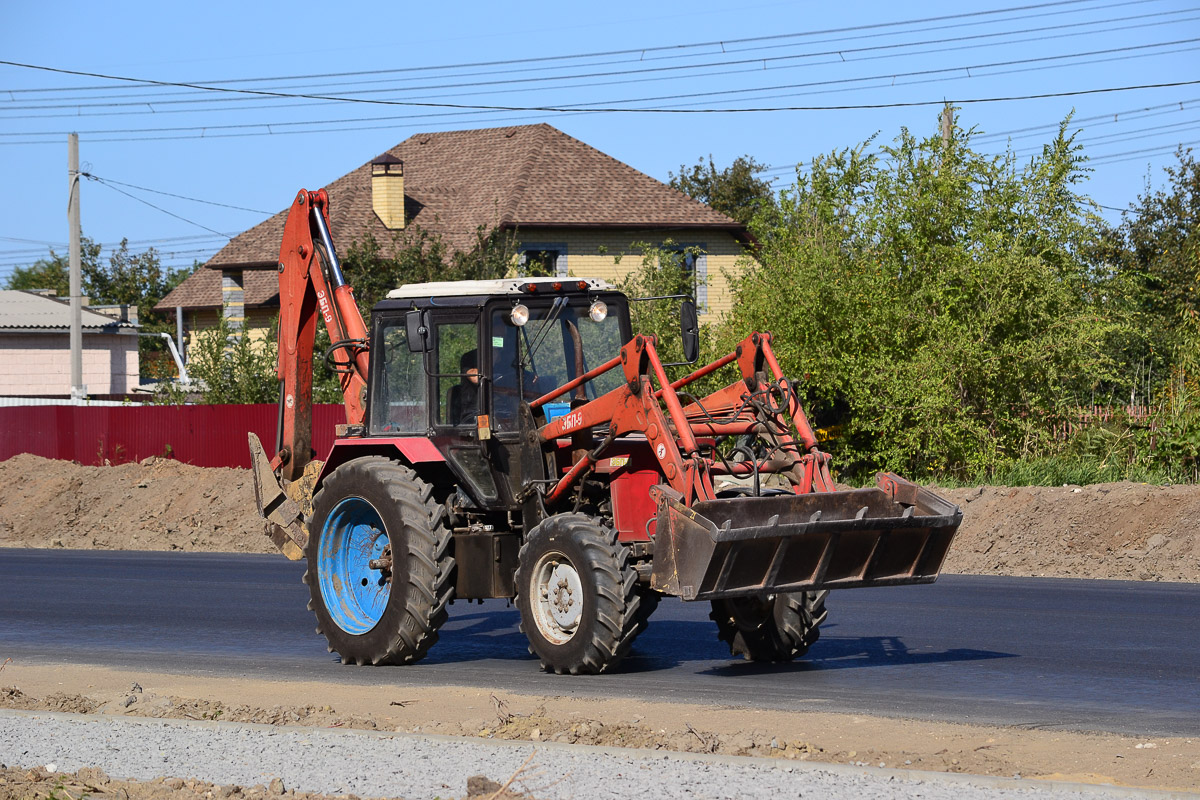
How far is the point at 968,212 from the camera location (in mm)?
26125

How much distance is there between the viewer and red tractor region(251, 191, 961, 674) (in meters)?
10.1

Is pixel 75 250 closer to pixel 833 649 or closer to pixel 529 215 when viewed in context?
pixel 529 215

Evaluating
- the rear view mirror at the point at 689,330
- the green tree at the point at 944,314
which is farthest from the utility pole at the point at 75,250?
the rear view mirror at the point at 689,330

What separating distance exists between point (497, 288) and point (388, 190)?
116ft

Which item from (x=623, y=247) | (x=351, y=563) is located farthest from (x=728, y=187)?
(x=351, y=563)

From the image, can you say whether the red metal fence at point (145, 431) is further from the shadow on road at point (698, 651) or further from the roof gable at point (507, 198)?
the shadow on road at point (698, 651)

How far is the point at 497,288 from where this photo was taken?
38.1ft

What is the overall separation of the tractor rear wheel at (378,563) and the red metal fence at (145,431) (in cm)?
1788

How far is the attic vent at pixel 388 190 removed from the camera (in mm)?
45688

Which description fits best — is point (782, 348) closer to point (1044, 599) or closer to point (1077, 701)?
point (1044, 599)

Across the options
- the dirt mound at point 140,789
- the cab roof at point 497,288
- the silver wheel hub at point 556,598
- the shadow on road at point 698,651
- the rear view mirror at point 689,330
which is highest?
the cab roof at point 497,288

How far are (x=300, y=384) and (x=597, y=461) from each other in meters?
4.07

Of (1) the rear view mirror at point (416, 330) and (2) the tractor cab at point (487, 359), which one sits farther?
(2) the tractor cab at point (487, 359)

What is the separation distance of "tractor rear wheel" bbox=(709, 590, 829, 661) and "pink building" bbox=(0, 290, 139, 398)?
152 ft
